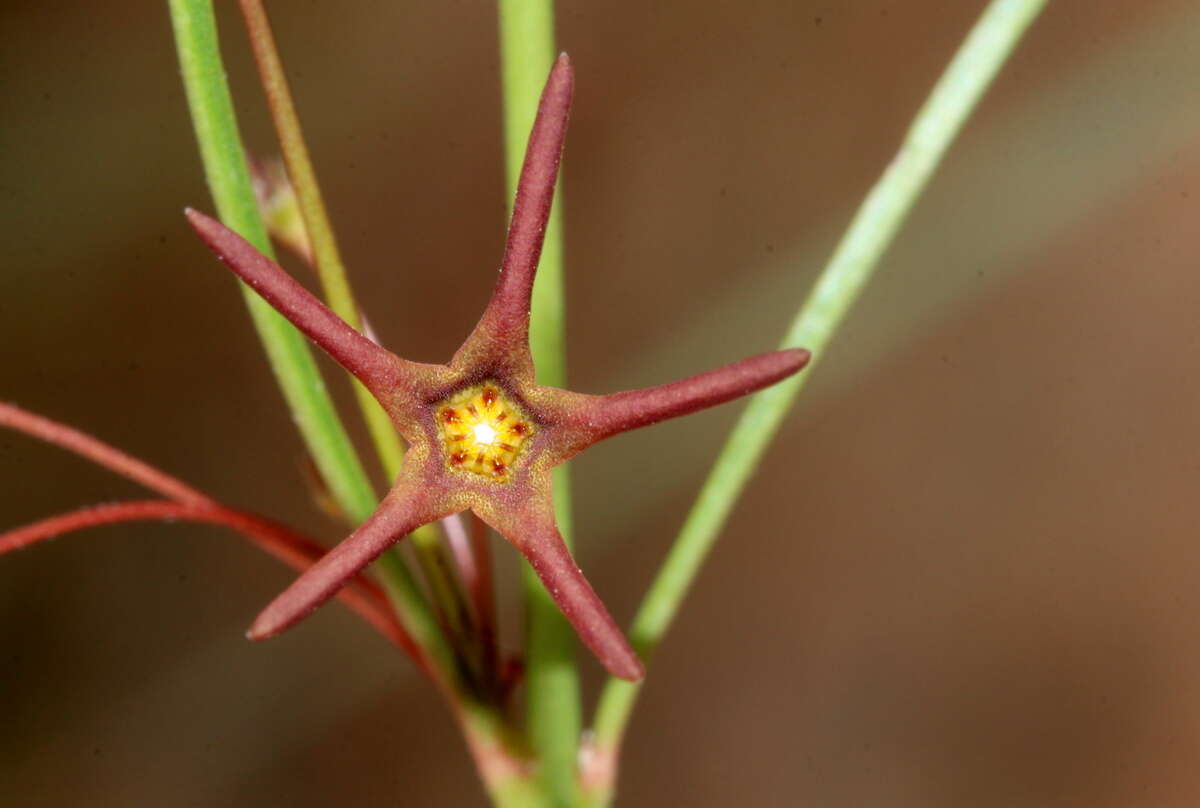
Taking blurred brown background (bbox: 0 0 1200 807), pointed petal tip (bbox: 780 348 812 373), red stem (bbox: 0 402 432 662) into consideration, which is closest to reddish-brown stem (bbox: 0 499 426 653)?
red stem (bbox: 0 402 432 662)

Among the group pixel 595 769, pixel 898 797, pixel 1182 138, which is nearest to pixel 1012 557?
pixel 898 797

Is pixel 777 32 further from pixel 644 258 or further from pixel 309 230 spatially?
pixel 309 230

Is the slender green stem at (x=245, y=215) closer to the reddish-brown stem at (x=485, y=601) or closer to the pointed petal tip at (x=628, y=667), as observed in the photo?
the reddish-brown stem at (x=485, y=601)

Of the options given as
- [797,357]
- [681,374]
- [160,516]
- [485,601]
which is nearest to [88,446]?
[160,516]

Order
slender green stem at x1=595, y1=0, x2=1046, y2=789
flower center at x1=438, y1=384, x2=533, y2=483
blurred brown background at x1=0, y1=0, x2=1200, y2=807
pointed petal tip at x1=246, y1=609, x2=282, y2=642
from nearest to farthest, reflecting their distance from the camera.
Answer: pointed petal tip at x1=246, y1=609, x2=282, y2=642
flower center at x1=438, y1=384, x2=533, y2=483
slender green stem at x1=595, y1=0, x2=1046, y2=789
blurred brown background at x1=0, y1=0, x2=1200, y2=807

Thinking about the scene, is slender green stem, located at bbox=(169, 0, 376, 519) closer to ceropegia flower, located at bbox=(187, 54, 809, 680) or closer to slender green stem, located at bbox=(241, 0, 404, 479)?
slender green stem, located at bbox=(241, 0, 404, 479)

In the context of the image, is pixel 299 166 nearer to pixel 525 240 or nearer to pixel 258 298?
pixel 258 298
